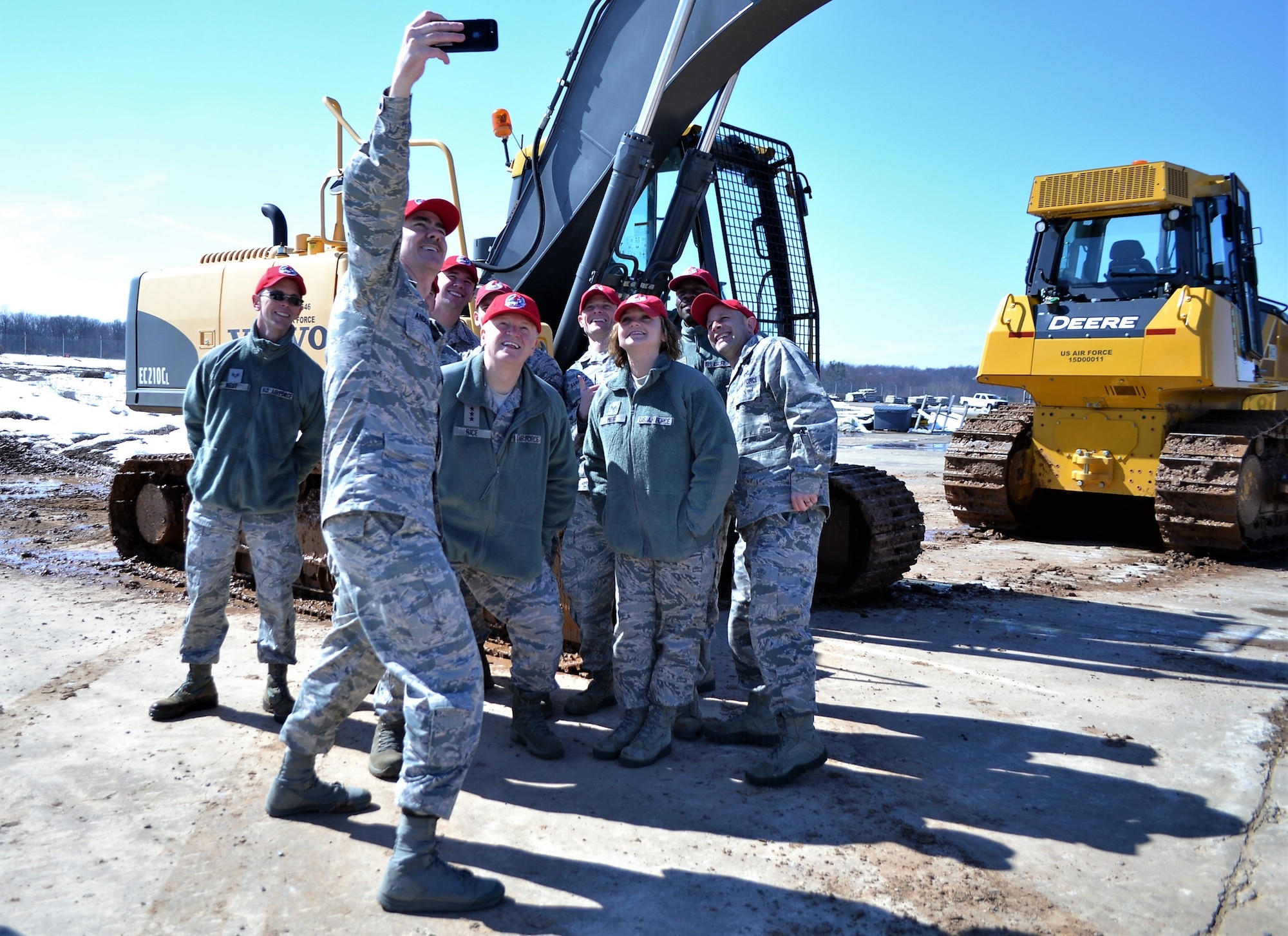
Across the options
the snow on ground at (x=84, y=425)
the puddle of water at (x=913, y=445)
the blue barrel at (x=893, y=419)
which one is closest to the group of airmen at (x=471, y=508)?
the snow on ground at (x=84, y=425)

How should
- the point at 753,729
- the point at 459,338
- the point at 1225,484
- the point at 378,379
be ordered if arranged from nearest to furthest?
the point at 378,379
the point at 753,729
the point at 459,338
the point at 1225,484

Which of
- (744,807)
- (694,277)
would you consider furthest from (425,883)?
(694,277)

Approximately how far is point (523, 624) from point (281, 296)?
72.3 inches

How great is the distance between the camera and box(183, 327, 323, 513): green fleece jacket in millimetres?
4250

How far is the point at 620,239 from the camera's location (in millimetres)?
5891

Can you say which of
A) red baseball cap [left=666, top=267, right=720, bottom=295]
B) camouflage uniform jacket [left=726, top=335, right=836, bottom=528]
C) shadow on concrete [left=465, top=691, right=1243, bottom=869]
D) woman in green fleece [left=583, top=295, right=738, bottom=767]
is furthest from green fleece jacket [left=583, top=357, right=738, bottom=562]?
red baseball cap [left=666, top=267, right=720, bottom=295]

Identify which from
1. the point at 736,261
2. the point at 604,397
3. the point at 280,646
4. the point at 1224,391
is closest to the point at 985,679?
the point at 604,397

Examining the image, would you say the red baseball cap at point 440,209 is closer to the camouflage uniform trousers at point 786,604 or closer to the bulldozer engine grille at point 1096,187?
the camouflage uniform trousers at point 786,604

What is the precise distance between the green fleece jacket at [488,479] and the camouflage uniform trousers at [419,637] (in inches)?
30.1

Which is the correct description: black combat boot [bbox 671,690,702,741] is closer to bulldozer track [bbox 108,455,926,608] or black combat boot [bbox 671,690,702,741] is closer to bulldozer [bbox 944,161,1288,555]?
bulldozer track [bbox 108,455,926,608]

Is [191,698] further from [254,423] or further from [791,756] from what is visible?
[791,756]

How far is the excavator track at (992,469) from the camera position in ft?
31.9

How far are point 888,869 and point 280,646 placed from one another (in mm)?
2762

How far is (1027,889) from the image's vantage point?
9.77 ft
